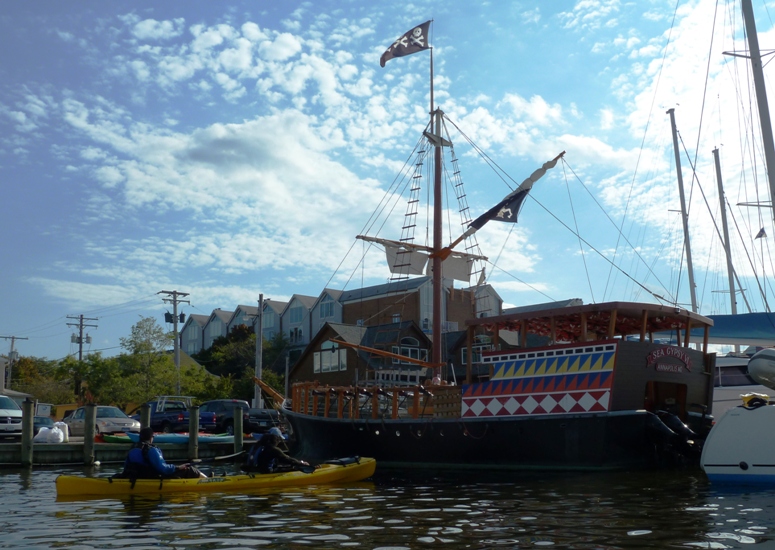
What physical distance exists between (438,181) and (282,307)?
50.6m

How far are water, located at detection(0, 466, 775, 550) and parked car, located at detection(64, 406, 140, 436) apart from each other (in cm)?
1339

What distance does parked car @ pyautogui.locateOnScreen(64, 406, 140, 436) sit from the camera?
98.3 feet

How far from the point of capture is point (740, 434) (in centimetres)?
1478

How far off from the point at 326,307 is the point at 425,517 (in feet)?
191

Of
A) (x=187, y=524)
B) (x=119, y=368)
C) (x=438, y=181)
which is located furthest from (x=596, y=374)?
(x=119, y=368)

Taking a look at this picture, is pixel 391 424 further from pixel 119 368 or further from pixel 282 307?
pixel 282 307

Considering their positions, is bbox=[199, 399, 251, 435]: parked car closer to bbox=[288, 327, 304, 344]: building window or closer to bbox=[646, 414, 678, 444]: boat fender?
bbox=[646, 414, 678, 444]: boat fender

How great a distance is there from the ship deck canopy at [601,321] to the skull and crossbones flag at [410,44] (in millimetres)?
14453

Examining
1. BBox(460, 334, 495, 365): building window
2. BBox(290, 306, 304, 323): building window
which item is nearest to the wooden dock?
BBox(460, 334, 495, 365): building window

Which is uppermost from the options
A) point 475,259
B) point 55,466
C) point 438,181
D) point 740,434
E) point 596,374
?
point 438,181

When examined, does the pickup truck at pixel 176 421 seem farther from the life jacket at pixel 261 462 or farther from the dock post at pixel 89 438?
the life jacket at pixel 261 462

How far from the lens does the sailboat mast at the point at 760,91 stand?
19188mm

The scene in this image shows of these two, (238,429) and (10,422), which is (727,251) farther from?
(10,422)

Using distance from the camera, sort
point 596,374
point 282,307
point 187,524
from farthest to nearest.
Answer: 1. point 282,307
2. point 596,374
3. point 187,524
